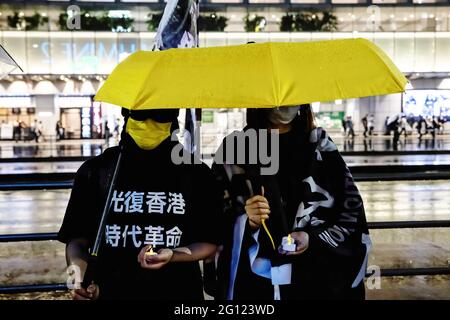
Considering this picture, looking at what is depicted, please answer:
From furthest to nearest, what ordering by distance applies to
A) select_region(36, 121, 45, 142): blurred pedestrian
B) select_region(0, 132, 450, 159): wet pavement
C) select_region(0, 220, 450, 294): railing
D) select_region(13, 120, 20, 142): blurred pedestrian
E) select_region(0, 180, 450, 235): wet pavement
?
select_region(13, 120, 20, 142): blurred pedestrian → select_region(36, 121, 45, 142): blurred pedestrian → select_region(0, 132, 450, 159): wet pavement → select_region(0, 180, 450, 235): wet pavement → select_region(0, 220, 450, 294): railing

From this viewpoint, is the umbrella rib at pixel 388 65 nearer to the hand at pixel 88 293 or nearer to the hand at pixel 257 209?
the hand at pixel 257 209

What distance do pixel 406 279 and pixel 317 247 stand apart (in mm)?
4078

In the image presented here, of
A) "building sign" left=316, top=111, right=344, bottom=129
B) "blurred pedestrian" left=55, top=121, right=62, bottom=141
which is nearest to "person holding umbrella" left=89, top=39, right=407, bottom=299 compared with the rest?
"blurred pedestrian" left=55, top=121, right=62, bottom=141

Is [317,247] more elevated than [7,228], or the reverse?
[317,247]

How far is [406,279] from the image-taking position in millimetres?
6371

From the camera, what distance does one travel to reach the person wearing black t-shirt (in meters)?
2.67

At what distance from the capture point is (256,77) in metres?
→ 2.51

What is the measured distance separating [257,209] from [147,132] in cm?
65
